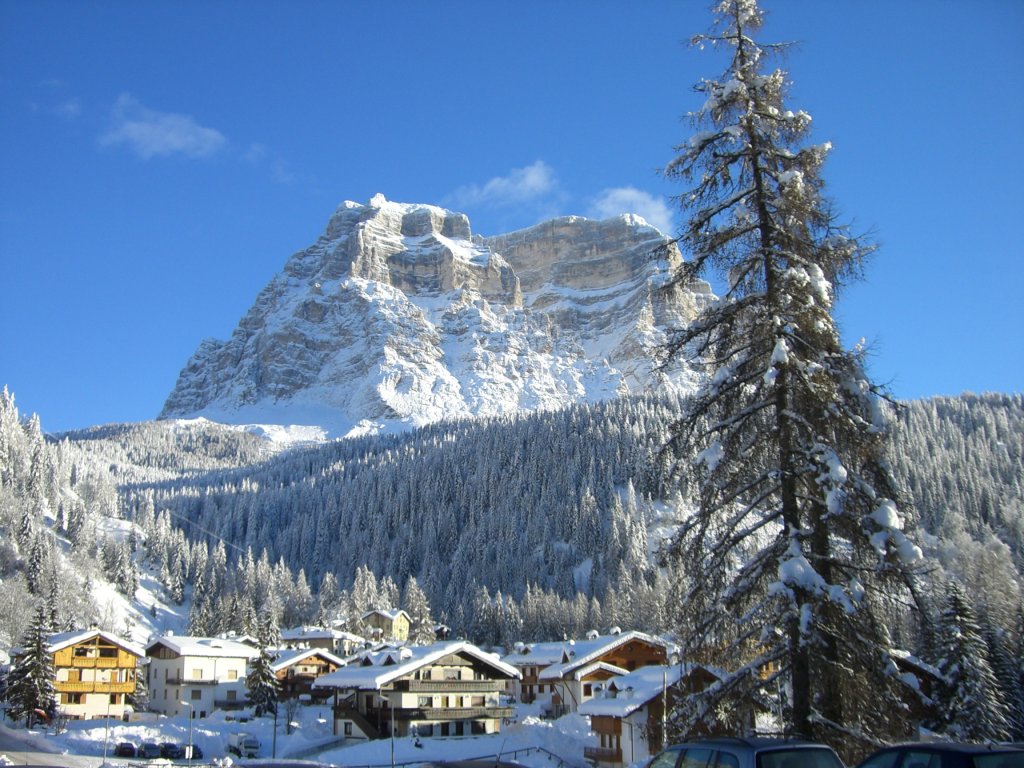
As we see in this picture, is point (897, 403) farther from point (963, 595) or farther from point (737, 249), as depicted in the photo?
point (963, 595)

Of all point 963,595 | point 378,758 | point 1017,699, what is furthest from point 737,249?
point 1017,699

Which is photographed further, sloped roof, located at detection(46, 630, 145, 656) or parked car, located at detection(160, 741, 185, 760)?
sloped roof, located at detection(46, 630, 145, 656)

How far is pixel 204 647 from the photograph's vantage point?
72.8 metres

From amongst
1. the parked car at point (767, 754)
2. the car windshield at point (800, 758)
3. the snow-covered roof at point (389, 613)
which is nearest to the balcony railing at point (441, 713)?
the parked car at point (767, 754)

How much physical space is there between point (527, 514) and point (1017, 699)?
124594mm

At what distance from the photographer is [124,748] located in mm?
46844

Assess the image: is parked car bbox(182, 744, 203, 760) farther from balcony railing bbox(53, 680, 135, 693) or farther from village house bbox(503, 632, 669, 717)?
village house bbox(503, 632, 669, 717)

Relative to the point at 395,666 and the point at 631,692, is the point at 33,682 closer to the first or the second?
the point at 395,666

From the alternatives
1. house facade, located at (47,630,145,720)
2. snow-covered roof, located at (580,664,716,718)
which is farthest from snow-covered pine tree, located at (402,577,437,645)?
snow-covered roof, located at (580,664,716,718)

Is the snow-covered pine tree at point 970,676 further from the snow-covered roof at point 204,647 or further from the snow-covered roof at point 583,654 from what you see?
the snow-covered roof at point 204,647

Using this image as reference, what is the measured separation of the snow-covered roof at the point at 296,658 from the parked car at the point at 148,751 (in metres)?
22.8

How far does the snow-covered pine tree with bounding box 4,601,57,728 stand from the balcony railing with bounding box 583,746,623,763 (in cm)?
3591

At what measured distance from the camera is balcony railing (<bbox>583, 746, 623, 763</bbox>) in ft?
137

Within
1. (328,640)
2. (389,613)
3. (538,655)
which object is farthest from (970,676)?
(389,613)
